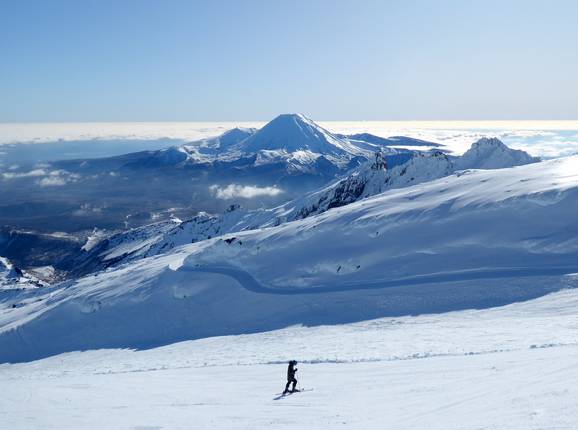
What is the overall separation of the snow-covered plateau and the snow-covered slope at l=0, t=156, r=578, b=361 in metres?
0.21

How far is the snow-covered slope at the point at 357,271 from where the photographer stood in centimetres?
4006

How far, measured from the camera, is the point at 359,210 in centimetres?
6175

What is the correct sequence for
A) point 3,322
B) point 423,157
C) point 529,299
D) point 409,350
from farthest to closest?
point 423,157 < point 3,322 < point 529,299 < point 409,350

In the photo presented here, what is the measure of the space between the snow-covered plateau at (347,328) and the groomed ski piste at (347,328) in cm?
14

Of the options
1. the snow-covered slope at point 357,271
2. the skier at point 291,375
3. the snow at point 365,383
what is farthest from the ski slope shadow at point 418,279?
the skier at point 291,375

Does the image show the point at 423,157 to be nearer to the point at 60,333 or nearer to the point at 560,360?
the point at 60,333

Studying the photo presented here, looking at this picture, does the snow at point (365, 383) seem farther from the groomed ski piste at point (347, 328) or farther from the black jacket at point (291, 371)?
the black jacket at point (291, 371)

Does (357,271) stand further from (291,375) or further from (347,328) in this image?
(291,375)

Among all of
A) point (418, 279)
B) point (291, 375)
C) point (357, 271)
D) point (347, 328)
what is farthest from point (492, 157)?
point (291, 375)

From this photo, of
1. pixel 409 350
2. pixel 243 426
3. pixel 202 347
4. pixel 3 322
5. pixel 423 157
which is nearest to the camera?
pixel 243 426

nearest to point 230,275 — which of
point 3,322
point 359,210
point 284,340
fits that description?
point 359,210

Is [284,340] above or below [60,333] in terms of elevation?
above

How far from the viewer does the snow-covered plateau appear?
17.1m

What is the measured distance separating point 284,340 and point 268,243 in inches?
1038
